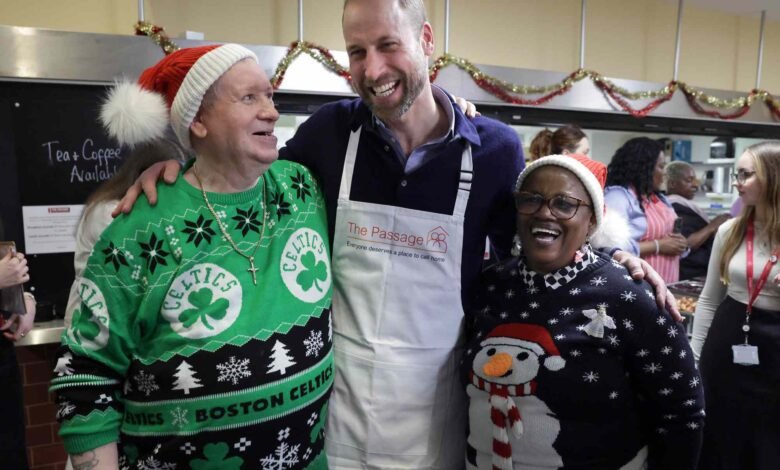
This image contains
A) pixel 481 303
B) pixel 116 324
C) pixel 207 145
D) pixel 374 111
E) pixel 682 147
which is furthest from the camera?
pixel 682 147

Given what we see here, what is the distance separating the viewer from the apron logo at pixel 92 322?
1067 mm

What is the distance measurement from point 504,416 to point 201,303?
28.9 inches

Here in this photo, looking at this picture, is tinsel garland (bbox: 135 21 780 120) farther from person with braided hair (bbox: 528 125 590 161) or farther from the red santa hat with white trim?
the red santa hat with white trim

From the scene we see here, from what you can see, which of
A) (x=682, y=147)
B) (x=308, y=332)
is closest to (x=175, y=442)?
(x=308, y=332)

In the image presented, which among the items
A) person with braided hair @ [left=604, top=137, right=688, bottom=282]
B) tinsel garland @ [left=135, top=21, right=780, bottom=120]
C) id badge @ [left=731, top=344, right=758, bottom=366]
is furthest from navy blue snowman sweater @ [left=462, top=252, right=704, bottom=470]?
person with braided hair @ [left=604, top=137, right=688, bottom=282]

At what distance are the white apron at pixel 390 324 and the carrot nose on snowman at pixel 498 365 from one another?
14 cm

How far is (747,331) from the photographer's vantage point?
2303 mm

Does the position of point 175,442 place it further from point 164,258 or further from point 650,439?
point 650,439

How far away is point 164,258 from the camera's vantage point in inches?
43.9

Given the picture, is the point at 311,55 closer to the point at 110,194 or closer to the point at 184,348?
the point at 110,194

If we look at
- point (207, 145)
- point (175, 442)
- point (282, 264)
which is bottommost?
point (175, 442)

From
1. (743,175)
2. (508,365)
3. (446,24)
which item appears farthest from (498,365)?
(446,24)

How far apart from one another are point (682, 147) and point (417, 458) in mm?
4551

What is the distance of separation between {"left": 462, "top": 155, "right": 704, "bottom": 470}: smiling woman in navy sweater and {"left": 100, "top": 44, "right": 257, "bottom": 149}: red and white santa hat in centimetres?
74
